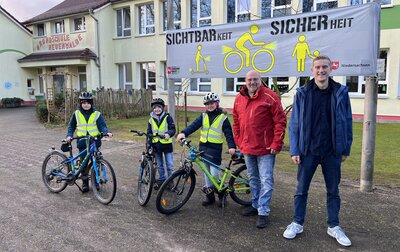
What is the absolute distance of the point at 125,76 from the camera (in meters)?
24.2

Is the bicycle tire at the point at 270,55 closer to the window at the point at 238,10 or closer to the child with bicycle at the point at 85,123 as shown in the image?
the child with bicycle at the point at 85,123

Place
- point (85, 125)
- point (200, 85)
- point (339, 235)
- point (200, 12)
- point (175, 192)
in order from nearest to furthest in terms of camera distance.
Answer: point (339, 235), point (175, 192), point (85, 125), point (200, 12), point (200, 85)

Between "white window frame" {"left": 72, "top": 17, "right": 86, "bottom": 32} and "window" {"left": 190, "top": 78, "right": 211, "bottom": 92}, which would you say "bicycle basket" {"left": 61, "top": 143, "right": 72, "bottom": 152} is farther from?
"white window frame" {"left": 72, "top": 17, "right": 86, "bottom": 32}

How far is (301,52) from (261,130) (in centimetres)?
266

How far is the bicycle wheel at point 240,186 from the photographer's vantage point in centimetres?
509

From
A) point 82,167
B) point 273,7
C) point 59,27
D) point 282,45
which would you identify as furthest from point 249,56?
point 59,27

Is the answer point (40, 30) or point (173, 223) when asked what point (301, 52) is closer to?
point (173, 223)

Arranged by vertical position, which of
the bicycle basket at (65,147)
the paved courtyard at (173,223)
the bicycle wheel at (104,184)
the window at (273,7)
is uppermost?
the window at (273,7)

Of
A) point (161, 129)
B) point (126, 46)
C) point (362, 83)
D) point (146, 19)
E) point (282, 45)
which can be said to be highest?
point (146, 19)

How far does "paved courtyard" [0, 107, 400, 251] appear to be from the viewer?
404 centimetres

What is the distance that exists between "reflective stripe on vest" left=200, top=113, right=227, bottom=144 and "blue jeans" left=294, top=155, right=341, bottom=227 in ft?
4.33

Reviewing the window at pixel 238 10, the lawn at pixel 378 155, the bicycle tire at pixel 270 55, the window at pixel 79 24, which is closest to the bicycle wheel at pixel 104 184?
the bicycle tire at pixel 270 55

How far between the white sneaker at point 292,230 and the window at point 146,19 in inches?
774

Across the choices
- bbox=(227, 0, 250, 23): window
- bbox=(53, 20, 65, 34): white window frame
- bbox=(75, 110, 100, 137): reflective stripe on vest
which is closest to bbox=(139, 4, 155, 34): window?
bbox=(227, 0, 250, 23): window
